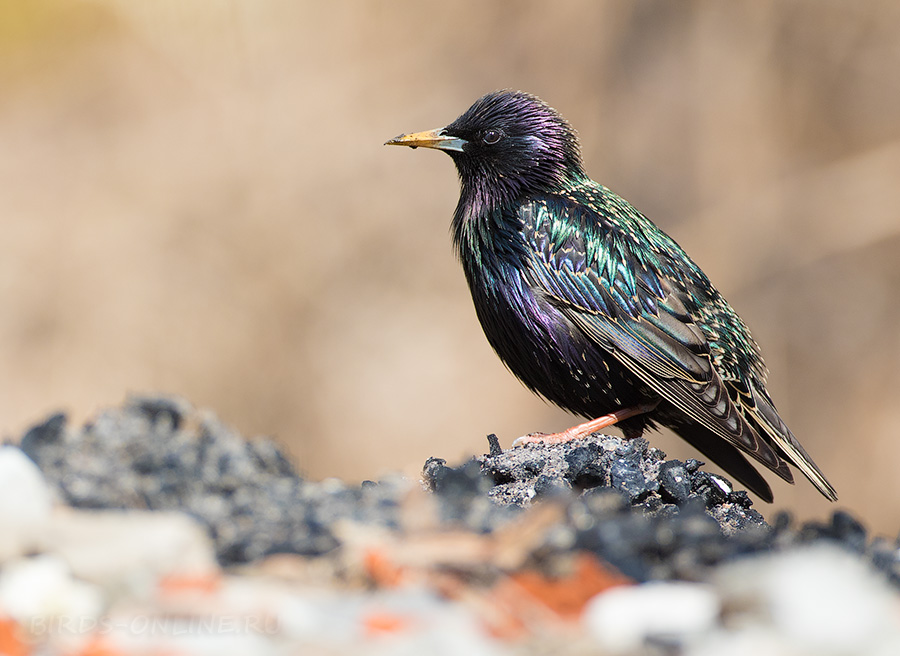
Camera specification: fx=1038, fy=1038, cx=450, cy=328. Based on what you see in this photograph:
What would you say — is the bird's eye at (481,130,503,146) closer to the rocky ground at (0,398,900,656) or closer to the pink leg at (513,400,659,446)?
the pink leg at (513,400,659,446)

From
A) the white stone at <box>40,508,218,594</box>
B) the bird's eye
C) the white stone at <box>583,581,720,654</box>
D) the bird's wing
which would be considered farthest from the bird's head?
the white stone at <box>583,581,720,654</box>

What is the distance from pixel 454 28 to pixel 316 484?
7.94 meters

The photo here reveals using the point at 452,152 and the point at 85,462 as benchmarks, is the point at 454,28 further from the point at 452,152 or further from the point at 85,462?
the point at 85,462

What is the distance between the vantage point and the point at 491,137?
4660 millimetres

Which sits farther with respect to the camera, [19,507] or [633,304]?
[633,304]

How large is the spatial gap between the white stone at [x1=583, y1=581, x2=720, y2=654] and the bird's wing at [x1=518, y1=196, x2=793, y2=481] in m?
2.25

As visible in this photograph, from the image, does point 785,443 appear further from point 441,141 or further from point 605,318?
point 441,141

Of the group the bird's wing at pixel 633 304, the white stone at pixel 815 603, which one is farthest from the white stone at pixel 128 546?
the bird's wing at pixel 633 304

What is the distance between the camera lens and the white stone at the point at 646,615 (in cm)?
179

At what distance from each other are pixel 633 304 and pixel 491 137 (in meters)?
1.03

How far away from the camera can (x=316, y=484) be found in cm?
264

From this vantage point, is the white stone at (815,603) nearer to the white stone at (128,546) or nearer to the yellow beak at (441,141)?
the white stone at (128,546)

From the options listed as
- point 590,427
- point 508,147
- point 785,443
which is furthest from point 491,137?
point 785,443

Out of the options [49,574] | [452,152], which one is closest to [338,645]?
[49,574]
